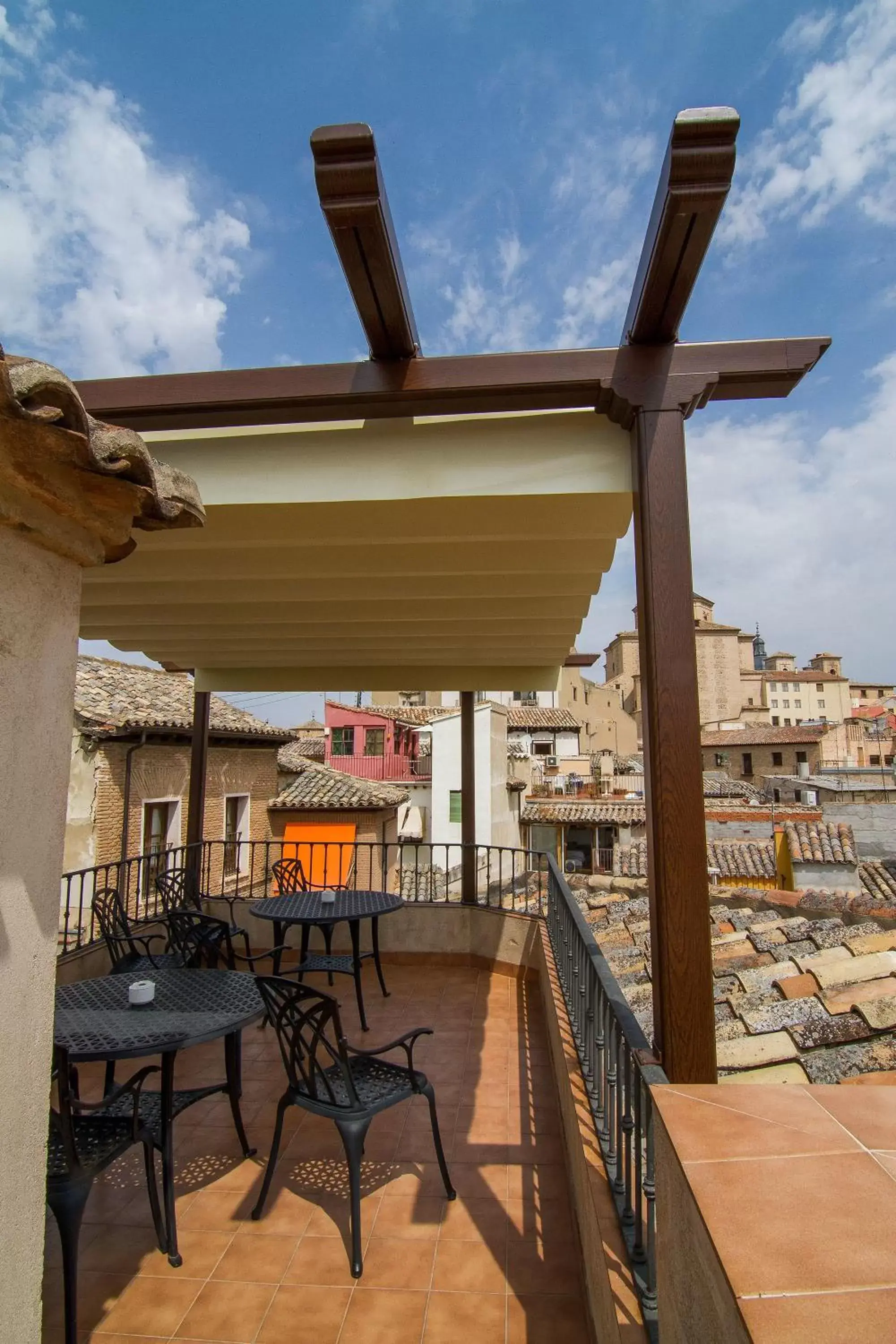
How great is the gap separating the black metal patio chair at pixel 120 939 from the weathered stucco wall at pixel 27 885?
2.90m

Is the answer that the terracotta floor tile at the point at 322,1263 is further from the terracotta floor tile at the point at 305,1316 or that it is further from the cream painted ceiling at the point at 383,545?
the cream painted ceiling at the point at 383,545

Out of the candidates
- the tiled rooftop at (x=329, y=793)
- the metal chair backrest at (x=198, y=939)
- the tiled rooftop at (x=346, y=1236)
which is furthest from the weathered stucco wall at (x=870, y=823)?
the tiled rooftop at (x=346, y=1236)

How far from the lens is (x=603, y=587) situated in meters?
4.14

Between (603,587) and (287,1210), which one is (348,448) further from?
(287,1210)

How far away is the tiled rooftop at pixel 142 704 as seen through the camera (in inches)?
403

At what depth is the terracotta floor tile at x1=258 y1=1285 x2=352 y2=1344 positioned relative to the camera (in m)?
2.07

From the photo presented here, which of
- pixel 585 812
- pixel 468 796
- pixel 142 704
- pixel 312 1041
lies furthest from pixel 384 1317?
pixel 585 812

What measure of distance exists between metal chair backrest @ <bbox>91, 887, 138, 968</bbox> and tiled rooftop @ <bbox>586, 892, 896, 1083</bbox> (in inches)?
128

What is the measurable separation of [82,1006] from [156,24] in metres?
4.35

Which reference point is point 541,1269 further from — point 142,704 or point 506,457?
point 142,704

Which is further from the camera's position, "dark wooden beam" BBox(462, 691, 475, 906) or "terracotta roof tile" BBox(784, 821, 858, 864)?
"terracotta roof tile" BBox(784, 821, 858, 864)

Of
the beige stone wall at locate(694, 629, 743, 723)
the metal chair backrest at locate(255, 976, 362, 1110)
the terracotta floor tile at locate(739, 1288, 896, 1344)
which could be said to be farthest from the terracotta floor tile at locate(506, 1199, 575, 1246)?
the beige stone wall at locate(694, 629, 743, 723)

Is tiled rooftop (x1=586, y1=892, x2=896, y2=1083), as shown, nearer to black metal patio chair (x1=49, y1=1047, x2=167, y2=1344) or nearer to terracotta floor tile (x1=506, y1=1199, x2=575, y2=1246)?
terracotta floor tile (x1=506, y1=1199, x2=575, y2=1246)

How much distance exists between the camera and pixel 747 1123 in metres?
1.15
